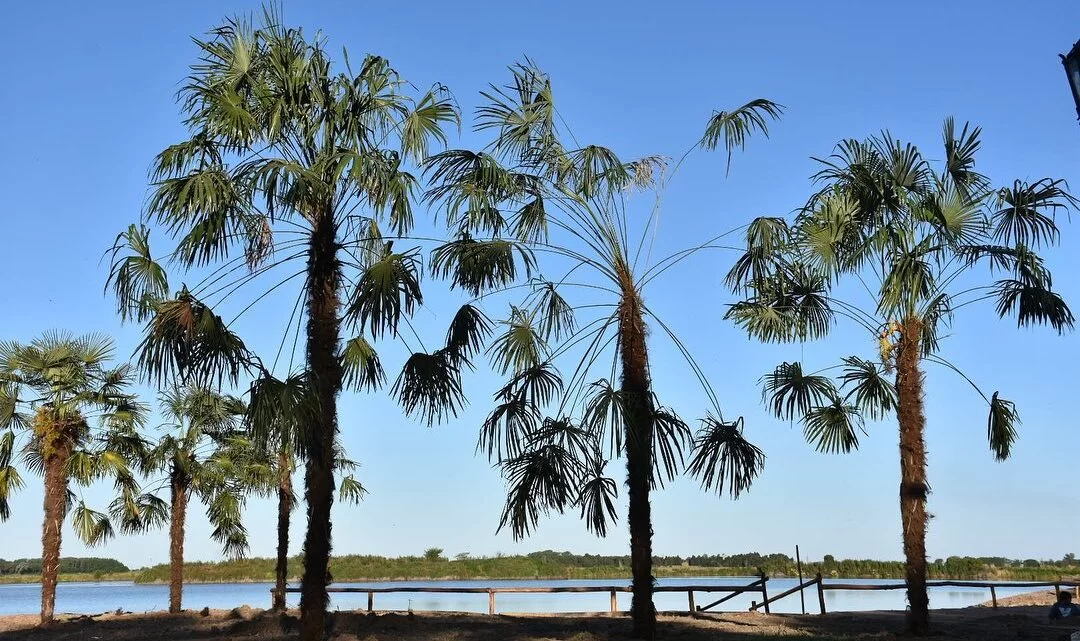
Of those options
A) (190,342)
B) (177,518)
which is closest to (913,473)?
(190,342)

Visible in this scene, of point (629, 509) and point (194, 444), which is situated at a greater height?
point (194, 444)

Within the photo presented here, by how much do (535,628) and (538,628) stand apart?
0.05 meters

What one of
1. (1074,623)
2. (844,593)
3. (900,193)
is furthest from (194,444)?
(844,593)

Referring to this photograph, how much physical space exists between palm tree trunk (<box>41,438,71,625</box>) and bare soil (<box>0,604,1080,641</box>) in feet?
3.72

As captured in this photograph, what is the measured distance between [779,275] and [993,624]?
6851 millimetres

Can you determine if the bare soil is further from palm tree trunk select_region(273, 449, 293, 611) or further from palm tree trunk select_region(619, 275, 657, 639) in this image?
palm tree trunk select_region(273, 449, 293, 611)

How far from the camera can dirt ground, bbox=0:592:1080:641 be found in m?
13.8

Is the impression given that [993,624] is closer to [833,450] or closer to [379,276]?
[833,450]

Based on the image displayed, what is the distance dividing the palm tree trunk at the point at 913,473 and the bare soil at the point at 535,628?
22.9 inches

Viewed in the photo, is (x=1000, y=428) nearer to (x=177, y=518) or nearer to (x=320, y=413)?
(x=320, y=413)

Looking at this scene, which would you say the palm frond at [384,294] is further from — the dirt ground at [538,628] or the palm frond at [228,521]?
the palm frond at [228,521]

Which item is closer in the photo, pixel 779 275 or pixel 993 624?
pixel 779 275

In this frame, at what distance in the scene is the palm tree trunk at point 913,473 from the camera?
1370 centimetres

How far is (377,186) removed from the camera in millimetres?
12328
